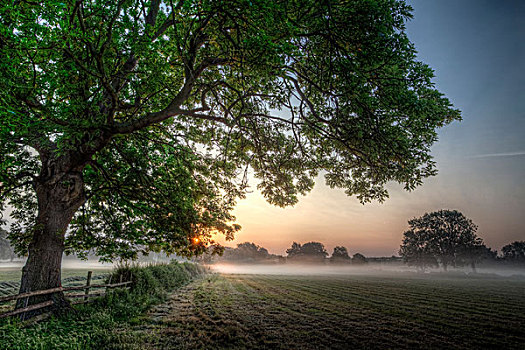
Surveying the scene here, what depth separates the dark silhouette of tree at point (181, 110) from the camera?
517 centimetres

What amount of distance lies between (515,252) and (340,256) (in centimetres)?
7308

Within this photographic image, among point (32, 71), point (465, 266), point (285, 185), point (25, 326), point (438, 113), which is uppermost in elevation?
point (32, 71)

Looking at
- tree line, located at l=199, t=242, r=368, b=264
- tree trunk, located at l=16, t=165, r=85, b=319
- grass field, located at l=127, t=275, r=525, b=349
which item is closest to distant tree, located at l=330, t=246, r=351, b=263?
tree line, located at l=199, t=242, r=368, b=264

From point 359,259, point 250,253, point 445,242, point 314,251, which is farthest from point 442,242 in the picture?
point 250,253

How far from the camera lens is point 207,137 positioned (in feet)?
35.2

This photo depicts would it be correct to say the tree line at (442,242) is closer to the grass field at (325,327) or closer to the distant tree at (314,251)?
the distant tree at (314,251)

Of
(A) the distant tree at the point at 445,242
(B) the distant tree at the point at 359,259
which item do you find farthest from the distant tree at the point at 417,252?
(B) the distant tree at the point at 359,259

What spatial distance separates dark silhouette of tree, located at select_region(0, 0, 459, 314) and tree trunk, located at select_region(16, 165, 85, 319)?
0.04 metres

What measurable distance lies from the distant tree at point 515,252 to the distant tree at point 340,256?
6519 cm

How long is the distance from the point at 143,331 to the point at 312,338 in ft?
18.9

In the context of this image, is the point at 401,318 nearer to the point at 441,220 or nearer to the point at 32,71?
the point at 32,71

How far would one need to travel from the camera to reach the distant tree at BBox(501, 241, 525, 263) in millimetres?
97088

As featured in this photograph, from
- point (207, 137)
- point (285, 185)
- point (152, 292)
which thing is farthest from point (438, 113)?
point (152, 292)

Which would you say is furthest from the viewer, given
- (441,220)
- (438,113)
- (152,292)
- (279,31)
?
(441,220)
